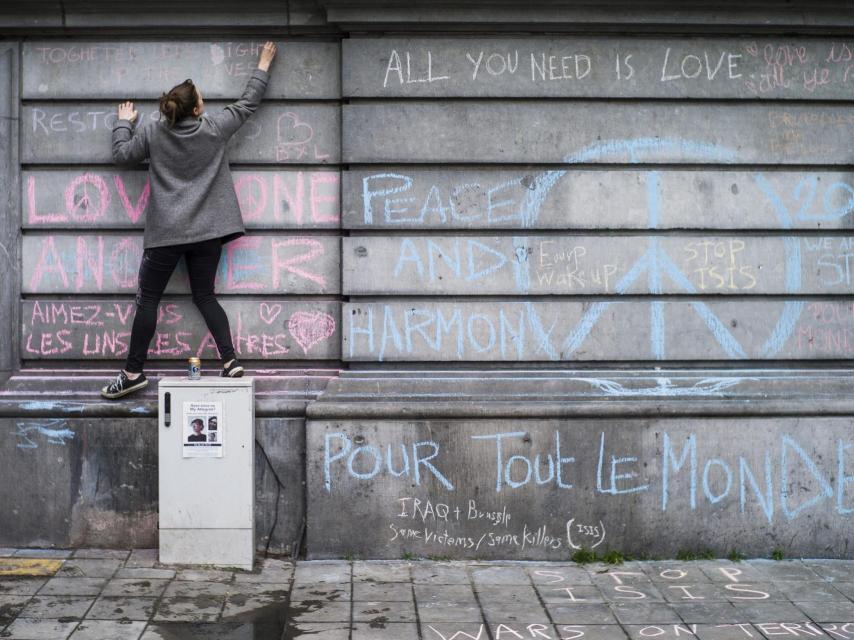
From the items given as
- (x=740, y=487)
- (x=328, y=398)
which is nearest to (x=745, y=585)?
(x=740, y=487)

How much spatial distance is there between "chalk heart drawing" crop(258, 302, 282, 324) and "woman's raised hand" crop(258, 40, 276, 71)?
164cm

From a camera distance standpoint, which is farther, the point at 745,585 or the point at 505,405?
the point at 505,405

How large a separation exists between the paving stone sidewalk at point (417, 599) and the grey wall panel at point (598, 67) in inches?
127

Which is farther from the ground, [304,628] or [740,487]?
[740,487]

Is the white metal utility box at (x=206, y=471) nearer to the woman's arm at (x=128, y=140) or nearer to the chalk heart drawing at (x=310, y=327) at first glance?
the chalk heart drawing at (x=310, y=327)

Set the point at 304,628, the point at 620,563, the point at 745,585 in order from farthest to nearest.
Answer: the point at 620,563 → the point at 745,585 → the point at 304,628

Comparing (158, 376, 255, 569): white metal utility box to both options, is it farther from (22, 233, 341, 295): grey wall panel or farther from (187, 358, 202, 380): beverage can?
(22, 233, 341, 295): grey wall panel

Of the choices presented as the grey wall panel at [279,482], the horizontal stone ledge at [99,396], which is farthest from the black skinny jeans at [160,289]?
the grey wall panel at [279,482]

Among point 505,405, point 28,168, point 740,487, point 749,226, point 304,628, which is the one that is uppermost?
point 28,168

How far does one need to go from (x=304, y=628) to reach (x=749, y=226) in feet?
13.4

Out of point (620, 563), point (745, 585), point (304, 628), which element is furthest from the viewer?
point (620, 563)

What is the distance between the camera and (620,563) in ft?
20.9

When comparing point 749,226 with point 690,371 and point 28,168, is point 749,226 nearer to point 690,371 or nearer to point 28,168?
point 690,371

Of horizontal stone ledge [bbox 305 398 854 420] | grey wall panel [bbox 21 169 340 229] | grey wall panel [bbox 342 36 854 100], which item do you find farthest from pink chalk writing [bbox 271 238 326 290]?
grey wall panel [bbox 342 36 854 100]
